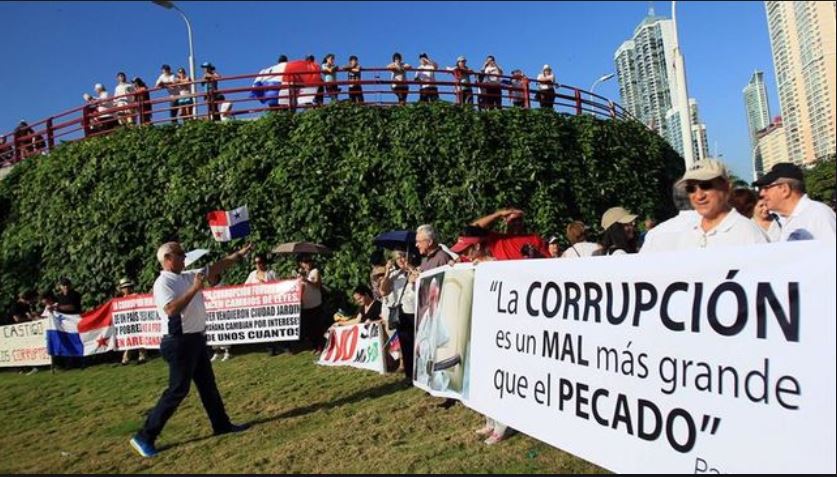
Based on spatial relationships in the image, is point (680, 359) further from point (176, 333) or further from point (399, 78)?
point (399, 78)

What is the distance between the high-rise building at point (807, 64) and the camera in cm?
258

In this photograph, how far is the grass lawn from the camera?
15.1 ft

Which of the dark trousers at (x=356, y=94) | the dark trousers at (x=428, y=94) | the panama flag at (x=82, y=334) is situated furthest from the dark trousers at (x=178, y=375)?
the dark trousers at (x=428, y=94)

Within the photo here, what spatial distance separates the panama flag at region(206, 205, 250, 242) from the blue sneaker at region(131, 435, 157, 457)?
4.76 meters

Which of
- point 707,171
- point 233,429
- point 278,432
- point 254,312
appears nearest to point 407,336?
point 278,432

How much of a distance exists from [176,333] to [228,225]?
4.59m

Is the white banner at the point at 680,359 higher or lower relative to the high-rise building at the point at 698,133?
lower

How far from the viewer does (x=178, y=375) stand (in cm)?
553

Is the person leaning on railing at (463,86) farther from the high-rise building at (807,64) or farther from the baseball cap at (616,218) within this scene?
the high-rise building at (807,64)

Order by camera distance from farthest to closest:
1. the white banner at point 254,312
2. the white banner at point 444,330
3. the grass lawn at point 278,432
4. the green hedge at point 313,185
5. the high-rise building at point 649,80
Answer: the high-rise building at point 649,80, the green hedge at point 313,185, the white banner at point 254,312, the white banner at point 444,330, the grass lawn at point 278,432

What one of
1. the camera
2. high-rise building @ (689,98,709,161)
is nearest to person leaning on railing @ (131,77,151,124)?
the camera

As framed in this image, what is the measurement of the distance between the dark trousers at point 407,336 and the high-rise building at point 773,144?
3775 mm

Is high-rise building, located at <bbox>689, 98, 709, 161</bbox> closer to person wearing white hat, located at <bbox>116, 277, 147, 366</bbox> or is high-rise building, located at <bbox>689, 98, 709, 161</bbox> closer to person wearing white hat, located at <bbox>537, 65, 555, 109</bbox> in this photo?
person wearing white hat, located at <bbox>537, 65, 555, 109</bbox>

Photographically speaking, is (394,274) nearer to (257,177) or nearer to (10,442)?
(10,442)
